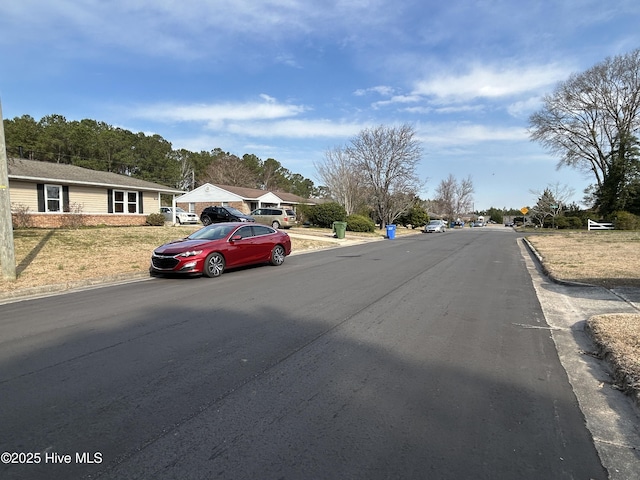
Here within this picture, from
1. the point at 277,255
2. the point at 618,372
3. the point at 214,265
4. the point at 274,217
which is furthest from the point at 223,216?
the point at 618,372

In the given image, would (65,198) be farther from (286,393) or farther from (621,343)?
(621,343)

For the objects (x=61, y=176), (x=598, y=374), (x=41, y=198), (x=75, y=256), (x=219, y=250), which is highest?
(x=61, y=176)

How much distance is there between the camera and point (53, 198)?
2228cm

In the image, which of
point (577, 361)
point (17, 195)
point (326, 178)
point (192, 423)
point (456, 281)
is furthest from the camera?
point (326, 178)

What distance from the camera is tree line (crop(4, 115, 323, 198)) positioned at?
44.6m

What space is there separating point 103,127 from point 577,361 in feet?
219

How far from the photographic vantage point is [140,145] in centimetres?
6112

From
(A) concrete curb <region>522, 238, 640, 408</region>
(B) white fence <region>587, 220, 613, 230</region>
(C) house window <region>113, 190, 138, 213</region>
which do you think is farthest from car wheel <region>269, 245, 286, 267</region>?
(B) white fence <region>587, 220, 613, 230</region>

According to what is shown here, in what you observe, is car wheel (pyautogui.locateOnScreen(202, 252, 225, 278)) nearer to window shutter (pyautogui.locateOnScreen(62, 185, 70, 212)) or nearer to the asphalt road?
the asphalt road

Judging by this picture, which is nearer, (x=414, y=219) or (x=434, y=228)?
(x=434, y=228)

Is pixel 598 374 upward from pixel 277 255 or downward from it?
downward

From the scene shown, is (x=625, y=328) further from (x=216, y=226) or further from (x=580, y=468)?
(x=216, y=226)

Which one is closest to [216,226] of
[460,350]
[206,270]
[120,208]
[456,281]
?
[206,270]

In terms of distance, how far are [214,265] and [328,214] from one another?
2542cm
